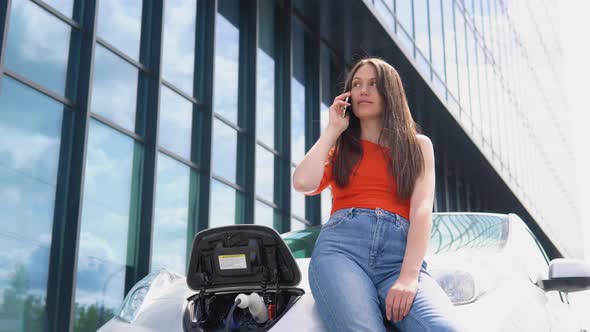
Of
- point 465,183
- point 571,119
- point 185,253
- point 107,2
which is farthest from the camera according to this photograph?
point 571,119

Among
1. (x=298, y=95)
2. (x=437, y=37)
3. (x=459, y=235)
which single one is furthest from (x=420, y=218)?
(x=437, y=37)

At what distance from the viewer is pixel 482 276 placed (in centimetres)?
272

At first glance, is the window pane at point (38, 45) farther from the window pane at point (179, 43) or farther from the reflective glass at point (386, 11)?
the reflective glass at point (386, 11)

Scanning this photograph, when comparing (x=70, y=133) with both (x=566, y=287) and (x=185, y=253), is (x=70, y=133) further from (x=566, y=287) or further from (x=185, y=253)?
(x=566, y=287)

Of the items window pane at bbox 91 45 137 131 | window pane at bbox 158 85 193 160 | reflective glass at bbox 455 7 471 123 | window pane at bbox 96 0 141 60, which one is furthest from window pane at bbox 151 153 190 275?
reflective glass at bbox 455 7 471 123

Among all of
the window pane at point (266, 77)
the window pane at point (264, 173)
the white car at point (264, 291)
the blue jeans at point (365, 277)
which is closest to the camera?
the blue jeans at point (365, 277)

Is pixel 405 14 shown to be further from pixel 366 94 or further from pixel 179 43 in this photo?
pixel 366 94

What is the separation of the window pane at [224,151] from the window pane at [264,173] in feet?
2.02

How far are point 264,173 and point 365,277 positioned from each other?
10048mm

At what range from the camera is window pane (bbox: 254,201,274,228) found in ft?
39.0

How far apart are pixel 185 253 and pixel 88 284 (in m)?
2.12

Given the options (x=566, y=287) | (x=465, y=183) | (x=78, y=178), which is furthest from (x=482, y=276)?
(x=465, y=183)

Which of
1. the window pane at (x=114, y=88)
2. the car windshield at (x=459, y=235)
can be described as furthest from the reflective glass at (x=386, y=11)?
the car windshield at (x=459, y=235)

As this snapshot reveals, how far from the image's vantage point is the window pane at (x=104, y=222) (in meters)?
8.07
